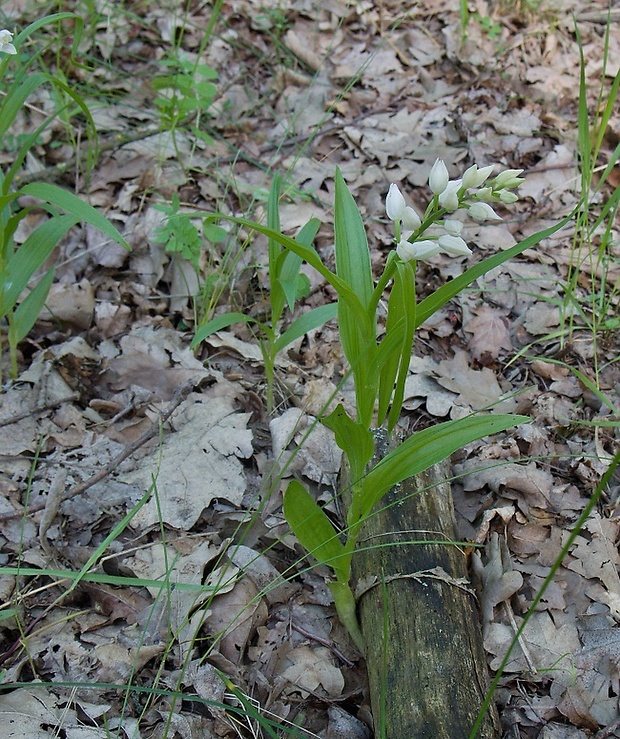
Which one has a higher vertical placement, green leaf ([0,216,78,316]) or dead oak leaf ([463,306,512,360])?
green leaf ([0,216,78,316])

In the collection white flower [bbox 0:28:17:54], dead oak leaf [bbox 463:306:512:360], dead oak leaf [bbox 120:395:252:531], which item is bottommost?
dead oak leaf [bbox 120:395:252:531]

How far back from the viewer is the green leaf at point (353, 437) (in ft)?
5.24

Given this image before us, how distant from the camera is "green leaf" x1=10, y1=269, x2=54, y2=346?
247 centimetres

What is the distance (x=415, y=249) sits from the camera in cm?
143

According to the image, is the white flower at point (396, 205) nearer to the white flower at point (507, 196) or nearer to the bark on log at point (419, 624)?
the white flower at point (507, 196)

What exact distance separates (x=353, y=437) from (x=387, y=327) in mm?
297

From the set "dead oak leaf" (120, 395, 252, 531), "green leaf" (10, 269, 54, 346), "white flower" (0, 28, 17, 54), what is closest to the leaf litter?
"dead oak leaf" (120, 395, 252, 531)

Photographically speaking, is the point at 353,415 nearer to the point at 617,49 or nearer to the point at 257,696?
the point at 257,696

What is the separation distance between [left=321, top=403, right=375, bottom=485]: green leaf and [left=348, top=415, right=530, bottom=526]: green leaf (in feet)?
0.24

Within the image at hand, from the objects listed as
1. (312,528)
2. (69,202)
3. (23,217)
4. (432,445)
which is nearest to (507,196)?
(432,445)

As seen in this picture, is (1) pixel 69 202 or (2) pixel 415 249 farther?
(1) pixel 69 202

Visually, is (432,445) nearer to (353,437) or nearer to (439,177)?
(353,437)

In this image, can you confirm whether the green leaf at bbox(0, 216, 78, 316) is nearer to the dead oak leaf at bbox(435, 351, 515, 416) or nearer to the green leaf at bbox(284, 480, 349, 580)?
the green leaf at bbox(284, 480, 349, 580)

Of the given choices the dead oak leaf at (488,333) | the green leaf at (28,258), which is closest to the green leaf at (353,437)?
the dead oak leaf at (488,333)
